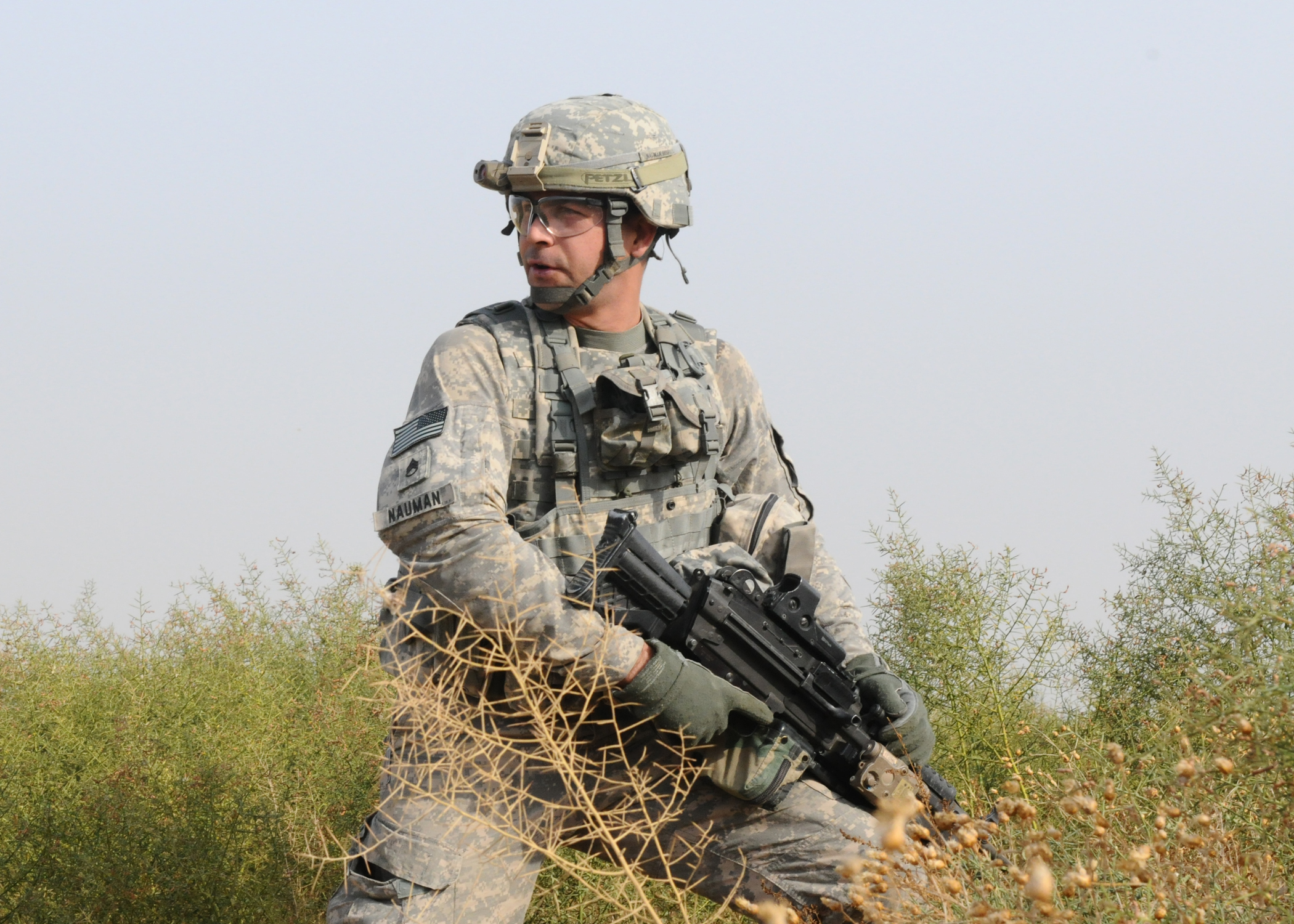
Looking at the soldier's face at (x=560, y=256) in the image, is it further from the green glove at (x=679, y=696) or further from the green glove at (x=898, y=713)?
the green glove at (x=898, y=713)

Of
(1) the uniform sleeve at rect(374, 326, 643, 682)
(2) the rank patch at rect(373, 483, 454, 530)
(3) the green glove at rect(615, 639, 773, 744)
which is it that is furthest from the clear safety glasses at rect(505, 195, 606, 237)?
(3) the green glove at rect(615, 639, 773, 744)

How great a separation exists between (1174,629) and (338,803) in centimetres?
318

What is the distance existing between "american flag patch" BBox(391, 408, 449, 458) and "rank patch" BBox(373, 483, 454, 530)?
0.53 ft

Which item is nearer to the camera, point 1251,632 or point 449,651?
point 1251,632

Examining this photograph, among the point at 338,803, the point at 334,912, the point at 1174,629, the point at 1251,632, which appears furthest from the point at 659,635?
the point at 1174,629

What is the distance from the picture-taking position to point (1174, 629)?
4.67m

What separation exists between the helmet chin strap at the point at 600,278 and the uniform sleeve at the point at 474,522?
286 mm

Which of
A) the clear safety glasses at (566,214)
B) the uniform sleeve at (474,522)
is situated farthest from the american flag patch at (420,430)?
the clear safety glasses at (566,214)

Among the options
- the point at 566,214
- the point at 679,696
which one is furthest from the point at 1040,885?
the point at 566,214

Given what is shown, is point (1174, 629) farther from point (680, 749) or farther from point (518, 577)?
point (518, 577)

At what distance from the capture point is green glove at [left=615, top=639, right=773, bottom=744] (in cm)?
305

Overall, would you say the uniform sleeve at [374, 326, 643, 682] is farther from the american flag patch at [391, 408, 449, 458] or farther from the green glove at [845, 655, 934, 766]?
the green glove at [845, 655, 934, 766]

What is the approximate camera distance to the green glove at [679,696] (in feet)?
10.0

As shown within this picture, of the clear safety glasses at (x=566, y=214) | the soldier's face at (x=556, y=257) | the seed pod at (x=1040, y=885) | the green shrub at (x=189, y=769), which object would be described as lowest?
the green shrub at (x=189, y=769)
